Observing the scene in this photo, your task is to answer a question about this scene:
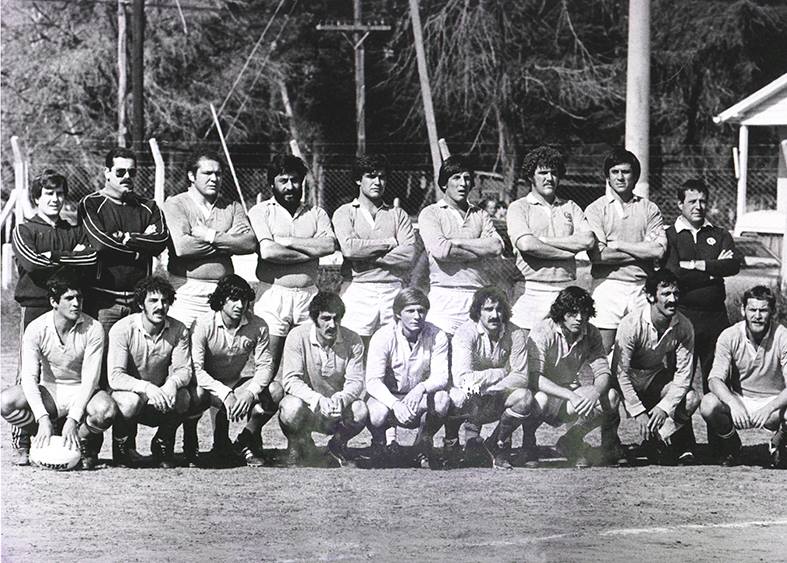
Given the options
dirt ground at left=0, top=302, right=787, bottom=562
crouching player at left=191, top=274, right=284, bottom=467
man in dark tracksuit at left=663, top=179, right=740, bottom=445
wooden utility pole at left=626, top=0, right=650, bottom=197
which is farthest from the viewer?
wooden utility pole at left=626, top=0, right=650, bottom=197

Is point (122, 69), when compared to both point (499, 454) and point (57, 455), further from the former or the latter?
point (499, 454)

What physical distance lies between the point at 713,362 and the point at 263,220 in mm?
2925

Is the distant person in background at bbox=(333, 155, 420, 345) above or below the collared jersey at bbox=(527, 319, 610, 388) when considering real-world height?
above

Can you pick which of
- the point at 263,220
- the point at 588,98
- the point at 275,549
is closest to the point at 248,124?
the point at 588,98

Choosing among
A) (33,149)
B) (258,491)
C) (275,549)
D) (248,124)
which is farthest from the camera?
(248,124)

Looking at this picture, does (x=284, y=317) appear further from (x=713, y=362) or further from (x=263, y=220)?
(x=713, y=362)

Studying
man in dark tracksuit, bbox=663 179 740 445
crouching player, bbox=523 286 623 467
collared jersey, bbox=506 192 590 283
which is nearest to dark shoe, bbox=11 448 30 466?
crouching player, bbox=523 286 623 467

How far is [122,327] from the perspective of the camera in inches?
287

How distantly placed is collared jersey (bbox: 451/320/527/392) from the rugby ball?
223 centimetres

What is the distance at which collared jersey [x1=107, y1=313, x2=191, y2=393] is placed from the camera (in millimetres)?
7262

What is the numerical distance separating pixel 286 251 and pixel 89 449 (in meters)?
1.62

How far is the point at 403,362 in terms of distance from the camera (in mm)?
7539

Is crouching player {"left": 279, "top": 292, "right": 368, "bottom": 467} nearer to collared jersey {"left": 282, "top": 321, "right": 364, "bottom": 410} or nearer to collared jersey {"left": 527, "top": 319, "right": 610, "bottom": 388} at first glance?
collared jersey {"left": 282, "top": 321, "right": 364, "bottom": 410}

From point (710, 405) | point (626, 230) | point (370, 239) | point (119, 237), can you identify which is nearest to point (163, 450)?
point (119, 237)
